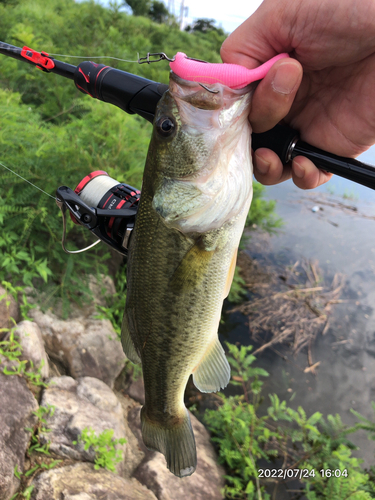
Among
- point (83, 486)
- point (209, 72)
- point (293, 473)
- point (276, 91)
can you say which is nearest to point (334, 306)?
point (293, 473)

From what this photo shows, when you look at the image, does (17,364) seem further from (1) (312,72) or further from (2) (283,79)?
(1) (312,72)

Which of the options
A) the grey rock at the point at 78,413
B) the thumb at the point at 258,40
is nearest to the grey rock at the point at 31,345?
the grey rock at the point at 78,413

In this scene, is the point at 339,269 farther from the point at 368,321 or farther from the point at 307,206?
the point at 307,206

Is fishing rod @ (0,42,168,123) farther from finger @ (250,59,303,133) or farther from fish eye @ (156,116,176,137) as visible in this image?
finger @ (250,59,303,133)

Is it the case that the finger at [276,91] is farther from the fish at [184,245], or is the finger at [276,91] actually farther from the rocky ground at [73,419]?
the rocky ground at [73,419]

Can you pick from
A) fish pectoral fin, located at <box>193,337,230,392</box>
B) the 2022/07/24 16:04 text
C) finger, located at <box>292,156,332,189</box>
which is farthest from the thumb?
the 2022/07/24 16:04 text

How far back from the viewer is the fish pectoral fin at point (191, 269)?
1378mm

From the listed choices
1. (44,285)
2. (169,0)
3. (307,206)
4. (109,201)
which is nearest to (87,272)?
(44,285)

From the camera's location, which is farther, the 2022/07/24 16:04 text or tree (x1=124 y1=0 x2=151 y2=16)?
tree (x1=124 y1=0 x2=151 y2=16)

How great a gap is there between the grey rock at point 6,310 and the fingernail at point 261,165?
2332 millimetres

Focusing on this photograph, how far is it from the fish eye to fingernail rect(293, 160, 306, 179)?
2.19 ft

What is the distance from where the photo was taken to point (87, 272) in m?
3.46

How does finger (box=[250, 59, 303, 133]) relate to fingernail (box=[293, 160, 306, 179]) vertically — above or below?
above

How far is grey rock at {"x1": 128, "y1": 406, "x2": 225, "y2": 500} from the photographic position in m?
2.68
